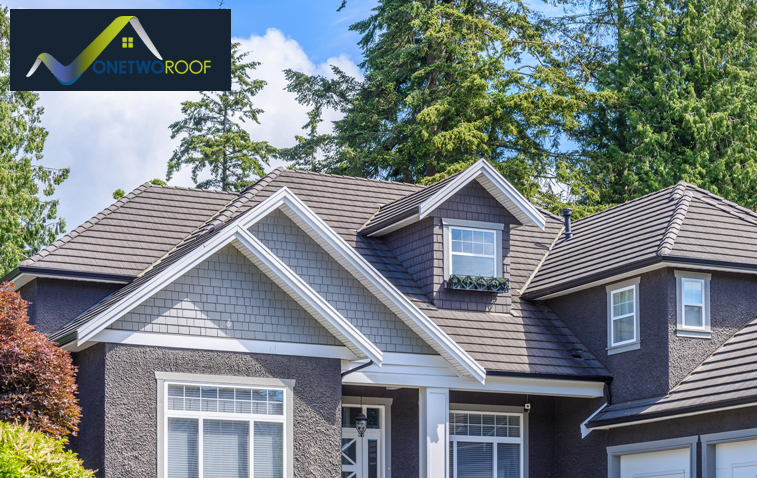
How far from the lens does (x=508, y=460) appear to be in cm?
1970

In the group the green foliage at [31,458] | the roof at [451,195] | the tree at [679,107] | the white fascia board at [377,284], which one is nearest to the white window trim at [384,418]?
the white fascia board at [377,284]

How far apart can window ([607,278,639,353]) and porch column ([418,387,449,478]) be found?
360cm

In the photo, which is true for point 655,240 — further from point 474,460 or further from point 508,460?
point 474,460

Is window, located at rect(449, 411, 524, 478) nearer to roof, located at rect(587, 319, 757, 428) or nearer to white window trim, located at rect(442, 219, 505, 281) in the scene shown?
roof, located at rect(587, 319, 757, 428)

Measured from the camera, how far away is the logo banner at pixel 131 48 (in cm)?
2117

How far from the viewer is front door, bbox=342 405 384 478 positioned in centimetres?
1877

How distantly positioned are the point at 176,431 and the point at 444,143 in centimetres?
1815

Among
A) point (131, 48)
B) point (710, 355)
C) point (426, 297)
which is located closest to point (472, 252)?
point (426, 297)

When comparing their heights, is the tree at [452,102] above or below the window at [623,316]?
above

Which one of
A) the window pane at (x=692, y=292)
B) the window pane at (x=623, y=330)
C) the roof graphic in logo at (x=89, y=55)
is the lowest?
the window pane at (x=623, y=330)

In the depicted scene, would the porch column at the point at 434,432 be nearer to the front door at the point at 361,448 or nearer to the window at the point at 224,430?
the front door at the point at 361,448

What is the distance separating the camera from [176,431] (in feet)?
49.0

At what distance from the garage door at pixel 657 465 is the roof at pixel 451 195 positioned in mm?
4936

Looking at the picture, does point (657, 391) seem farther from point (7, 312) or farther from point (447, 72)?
point (447, 72)
